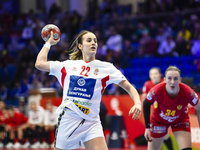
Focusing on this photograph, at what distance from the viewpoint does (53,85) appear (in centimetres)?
1443

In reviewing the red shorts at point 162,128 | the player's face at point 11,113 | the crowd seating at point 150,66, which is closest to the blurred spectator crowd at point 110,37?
the crowd seating at point 150,66

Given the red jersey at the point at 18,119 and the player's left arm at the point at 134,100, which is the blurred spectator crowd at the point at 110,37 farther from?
the player's left arm at the point at 134,100

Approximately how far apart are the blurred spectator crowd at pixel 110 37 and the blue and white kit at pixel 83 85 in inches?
323

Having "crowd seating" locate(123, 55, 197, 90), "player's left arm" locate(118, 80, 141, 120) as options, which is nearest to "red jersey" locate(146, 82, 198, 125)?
"player's left arm" locate(118, 80, 141, 120)

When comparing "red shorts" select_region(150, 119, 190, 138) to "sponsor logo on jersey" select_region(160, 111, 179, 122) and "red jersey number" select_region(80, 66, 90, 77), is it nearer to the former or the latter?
"sponsor logo on jersey" select_region(160, 111, 179, 122)

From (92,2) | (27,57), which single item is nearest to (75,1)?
(92,2)

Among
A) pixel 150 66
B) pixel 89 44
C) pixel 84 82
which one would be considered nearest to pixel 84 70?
pixel 84 82

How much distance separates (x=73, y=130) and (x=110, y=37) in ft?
35.7

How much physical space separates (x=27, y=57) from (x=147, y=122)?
13034mm

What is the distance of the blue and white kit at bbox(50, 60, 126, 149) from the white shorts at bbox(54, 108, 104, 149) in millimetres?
12

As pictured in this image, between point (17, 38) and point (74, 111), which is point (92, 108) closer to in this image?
point (74, 111)

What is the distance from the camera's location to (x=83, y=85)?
3.90 metres

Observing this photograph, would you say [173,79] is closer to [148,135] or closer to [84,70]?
[148,135]

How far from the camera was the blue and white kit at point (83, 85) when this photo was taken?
152 inches
